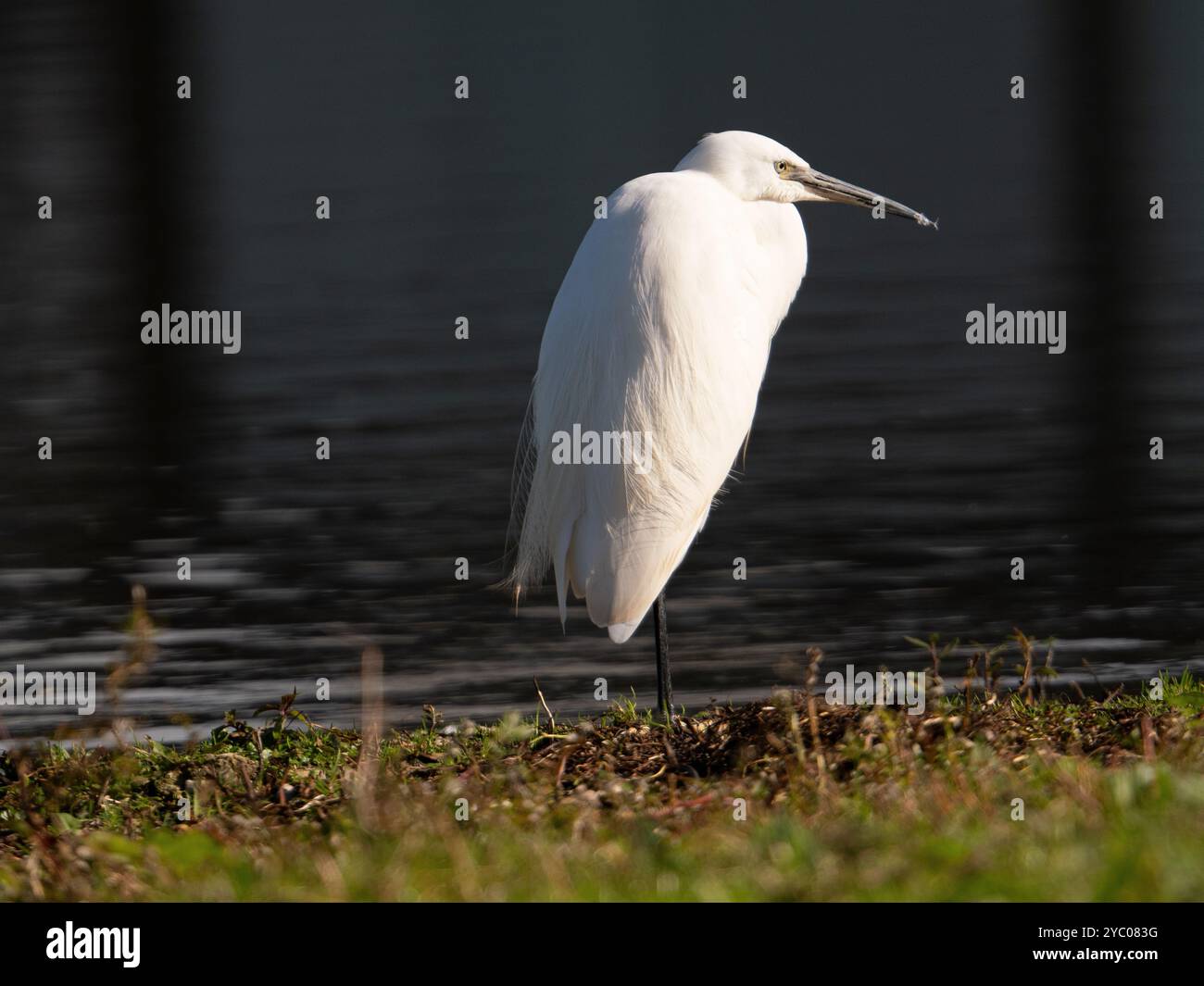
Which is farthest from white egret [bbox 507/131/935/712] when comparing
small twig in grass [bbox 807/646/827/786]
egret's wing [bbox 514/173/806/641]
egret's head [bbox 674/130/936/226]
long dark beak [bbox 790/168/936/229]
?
small twig in grass [bbox 807/646/827/786]

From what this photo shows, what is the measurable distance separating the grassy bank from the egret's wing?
20.9 inches

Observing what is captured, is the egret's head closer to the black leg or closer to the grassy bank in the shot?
the black leg

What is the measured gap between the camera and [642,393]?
4.81 m

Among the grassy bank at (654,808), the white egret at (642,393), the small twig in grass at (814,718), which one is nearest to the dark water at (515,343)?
the white egret at (642,393)

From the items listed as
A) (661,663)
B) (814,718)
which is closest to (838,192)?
(661,663)

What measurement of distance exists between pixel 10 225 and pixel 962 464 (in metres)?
11.8

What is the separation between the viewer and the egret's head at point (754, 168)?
17.6 feet

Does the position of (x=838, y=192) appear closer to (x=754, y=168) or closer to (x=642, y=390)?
(x=754, y=168)

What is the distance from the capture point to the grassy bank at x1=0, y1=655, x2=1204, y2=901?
2.45 metres

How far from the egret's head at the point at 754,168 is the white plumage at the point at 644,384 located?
0.51ft

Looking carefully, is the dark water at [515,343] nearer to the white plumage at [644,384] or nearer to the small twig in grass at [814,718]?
the white plumage at [644,384]

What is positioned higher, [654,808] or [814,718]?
[814,718]

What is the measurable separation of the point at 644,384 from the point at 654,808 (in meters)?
1.81

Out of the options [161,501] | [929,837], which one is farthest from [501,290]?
[929,837]
